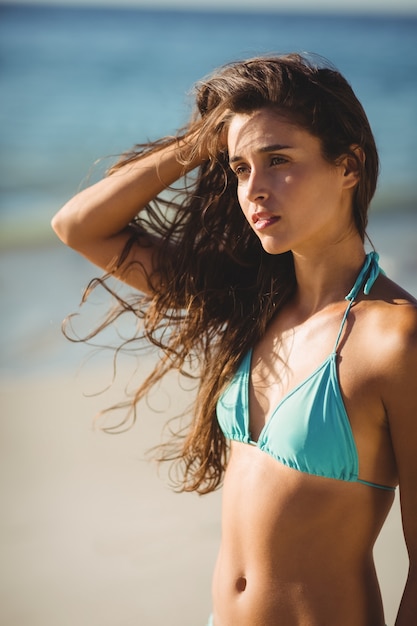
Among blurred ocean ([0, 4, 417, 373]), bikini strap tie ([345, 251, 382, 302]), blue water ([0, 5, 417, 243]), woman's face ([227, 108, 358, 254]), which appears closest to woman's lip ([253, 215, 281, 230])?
woman's face ([227, 108, 358, 254])

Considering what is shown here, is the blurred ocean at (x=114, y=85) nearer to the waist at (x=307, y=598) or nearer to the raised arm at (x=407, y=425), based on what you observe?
the waist at (x=307, y=598)

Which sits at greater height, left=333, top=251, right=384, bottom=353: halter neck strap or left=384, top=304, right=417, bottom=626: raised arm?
left=333, top=251, right=384, bottom=353: halter neck strap

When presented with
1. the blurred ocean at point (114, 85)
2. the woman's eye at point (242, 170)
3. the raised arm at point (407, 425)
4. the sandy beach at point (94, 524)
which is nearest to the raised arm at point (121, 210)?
the woman's eye at point (242, 170)

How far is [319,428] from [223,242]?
2.41 ft

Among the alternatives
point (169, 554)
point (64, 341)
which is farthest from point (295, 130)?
point (64, 341)

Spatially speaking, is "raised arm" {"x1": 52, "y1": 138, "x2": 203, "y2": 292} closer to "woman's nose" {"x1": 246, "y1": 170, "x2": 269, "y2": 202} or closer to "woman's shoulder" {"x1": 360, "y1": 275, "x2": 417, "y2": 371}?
"woman's nose" {"x1": 246, "y1": 170, "x2": 269, "y2": 202}

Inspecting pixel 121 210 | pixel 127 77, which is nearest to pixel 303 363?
pixel 121 210

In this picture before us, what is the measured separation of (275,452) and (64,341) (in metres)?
3.97

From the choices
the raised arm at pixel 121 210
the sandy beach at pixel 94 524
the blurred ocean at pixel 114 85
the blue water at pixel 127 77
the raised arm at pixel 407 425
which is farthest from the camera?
the blue water at pixel 127 77

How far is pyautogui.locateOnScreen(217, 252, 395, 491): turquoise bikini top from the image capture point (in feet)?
6.32

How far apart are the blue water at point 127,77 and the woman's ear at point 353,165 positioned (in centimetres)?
635

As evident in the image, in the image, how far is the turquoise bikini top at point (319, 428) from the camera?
1926 millimetres

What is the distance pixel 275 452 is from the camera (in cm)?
202

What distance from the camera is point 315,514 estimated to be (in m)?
1.98
